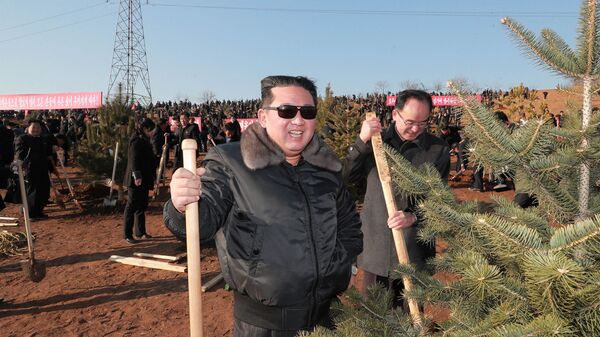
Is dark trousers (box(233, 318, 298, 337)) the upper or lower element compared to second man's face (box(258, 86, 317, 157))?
lower

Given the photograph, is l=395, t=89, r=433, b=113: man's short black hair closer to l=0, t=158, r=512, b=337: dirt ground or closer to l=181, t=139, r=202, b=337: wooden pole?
l=181, t=139, r=202, b=337: wooden pole

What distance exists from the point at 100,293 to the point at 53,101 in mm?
22221

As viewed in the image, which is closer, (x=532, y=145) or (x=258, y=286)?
(x=532, y=145)

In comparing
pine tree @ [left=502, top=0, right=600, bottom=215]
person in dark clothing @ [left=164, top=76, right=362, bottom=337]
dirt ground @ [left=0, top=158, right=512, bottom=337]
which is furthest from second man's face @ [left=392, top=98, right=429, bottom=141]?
dirt ground @ [left=0, top=158, right=512, bottom=337]

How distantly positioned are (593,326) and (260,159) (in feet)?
4.61

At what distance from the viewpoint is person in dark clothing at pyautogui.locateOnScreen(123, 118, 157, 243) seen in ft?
24.9

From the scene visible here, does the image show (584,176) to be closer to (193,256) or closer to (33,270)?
(193,256)

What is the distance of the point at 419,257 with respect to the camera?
128 inches

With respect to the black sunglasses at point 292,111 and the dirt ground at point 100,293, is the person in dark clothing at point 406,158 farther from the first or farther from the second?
the dirt ground at point 100,293

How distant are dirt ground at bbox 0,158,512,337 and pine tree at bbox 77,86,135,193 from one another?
2.56 metres

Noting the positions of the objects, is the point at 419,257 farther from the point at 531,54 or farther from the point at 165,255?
the point at 165,255

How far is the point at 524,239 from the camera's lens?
3.51 ft

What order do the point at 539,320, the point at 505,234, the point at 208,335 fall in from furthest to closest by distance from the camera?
the point at 208,335
the point at 505,234
the point at 539,320

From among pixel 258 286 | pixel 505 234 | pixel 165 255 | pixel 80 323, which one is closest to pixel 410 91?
pixel 258 286
